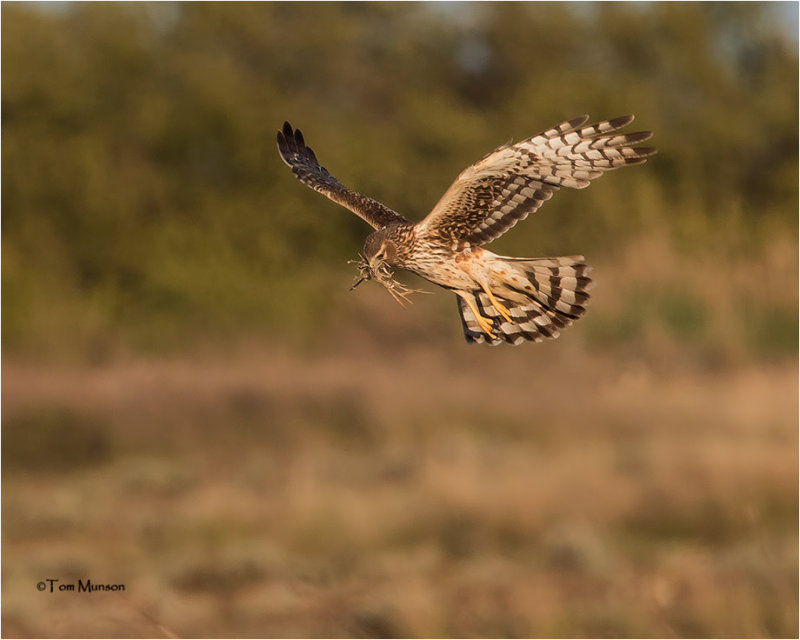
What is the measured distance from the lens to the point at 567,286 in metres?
4.50

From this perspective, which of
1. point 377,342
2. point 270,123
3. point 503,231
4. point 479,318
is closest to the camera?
point 479,318

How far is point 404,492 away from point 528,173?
14.8 m

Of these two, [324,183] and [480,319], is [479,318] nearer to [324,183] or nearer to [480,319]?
[480,319]

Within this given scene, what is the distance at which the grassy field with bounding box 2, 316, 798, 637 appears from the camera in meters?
14.4

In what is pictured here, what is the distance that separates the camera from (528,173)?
4.25 m

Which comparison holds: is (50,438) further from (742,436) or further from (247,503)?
(742,436)

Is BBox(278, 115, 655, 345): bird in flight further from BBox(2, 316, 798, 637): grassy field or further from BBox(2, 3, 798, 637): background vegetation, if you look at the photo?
BBox(2, 316, 798, 637): grassy field

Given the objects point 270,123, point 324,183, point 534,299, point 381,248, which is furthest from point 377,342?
point 381,248

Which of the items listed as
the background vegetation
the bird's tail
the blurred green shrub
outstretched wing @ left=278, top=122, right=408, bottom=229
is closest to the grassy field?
the background vegetation

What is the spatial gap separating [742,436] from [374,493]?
15.9ft

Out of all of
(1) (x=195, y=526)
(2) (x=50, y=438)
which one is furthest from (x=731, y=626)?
(2) (x=50, y=438)

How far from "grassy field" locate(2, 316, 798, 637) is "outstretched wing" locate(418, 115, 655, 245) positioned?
7945 millimetres

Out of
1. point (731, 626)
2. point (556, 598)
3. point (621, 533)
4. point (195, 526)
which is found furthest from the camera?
point (195, 526)

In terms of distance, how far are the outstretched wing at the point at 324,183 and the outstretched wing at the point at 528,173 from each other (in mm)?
234
